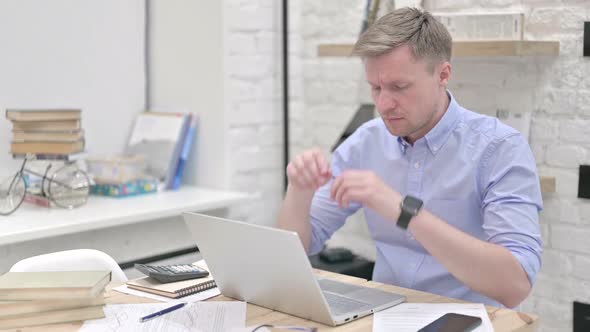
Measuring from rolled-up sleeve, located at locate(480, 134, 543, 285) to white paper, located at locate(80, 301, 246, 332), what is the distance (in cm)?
59

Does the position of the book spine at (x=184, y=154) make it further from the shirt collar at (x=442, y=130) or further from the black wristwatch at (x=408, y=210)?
the black wristwatch at (x=408, y=210)

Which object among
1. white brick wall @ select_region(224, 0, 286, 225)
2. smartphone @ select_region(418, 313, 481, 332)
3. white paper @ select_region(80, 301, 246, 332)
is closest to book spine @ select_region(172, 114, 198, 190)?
white brick wall @ select_region(224, 0, 286, 225)

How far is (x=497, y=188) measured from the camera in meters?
1.86

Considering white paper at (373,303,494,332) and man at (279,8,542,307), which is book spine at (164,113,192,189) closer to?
man at (279,8,542,307)

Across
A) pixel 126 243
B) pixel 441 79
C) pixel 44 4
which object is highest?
pixel 44 4

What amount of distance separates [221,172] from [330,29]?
689 millimetres

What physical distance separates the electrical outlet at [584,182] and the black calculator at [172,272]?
1.24 m

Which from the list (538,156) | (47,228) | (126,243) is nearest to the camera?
(47,228)

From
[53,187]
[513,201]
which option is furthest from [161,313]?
[53,187]

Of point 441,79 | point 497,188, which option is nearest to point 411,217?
point 497,188

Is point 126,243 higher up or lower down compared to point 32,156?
lower down

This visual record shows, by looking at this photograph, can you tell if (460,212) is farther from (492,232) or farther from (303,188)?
(303,188)

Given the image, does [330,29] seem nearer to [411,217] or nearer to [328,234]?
[328,234]

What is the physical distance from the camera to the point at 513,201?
181cm
